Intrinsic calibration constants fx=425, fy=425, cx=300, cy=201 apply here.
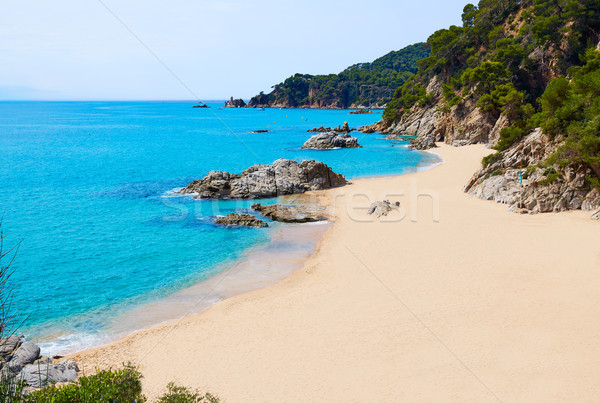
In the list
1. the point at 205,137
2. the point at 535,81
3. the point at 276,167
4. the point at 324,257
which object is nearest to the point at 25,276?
the point at 324,257

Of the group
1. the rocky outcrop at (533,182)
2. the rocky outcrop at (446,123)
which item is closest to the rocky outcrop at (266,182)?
the rocky outcrop at (533,182)

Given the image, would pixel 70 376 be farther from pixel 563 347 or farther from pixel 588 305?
pixel 588 305

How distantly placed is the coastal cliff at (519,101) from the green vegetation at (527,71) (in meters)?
0.09

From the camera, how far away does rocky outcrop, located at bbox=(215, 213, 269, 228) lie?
1219 inches

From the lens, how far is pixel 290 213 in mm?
32656

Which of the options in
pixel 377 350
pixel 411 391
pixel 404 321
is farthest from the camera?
pixel 404 321

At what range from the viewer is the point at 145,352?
15.0 meters

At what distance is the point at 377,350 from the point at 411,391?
225cm

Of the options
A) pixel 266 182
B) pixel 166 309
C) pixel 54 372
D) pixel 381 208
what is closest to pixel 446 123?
pixel 266 182

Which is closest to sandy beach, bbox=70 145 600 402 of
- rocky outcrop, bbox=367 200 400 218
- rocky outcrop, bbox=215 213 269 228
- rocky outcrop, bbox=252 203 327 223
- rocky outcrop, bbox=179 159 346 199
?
rocky outcrop, bbox=367 200 400 218

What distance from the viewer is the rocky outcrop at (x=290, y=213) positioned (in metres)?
31.5

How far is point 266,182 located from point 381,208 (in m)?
12.6

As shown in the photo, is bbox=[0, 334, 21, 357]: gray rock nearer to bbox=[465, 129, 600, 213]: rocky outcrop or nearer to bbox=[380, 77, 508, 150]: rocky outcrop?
bbox=[465, 129, 600, 213]: rocky outcrop

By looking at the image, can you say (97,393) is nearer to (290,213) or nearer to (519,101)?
(290,213)
